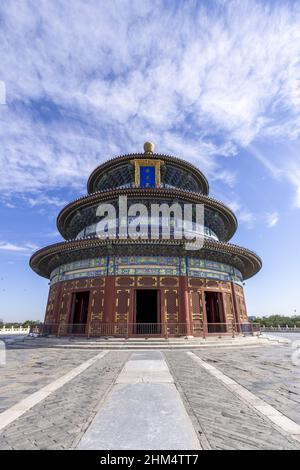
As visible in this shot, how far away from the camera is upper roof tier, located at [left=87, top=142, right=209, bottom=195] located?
21.7m

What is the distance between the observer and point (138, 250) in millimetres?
16250

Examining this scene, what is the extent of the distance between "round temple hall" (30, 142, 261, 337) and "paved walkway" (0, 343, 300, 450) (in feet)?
27.2

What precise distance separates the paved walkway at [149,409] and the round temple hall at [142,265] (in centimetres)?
830

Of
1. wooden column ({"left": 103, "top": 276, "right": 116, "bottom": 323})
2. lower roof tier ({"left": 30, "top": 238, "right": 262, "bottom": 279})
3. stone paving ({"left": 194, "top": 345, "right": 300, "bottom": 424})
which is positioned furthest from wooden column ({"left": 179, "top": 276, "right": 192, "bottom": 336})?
stone paving ({"left": 194, "top": 345, "right": 300, "bottom": 424})

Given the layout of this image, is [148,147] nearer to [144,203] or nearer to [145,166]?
[145,166]

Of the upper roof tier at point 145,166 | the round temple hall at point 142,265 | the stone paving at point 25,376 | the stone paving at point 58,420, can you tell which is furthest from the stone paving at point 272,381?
the upper roof tier at point 145,166

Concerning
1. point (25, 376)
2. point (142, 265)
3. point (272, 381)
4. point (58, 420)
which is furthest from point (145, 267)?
point (58, 420)

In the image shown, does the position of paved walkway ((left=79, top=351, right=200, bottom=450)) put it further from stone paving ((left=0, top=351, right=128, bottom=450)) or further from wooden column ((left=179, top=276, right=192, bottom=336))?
wooden column ((left=179, top=276, right=192, bottom=336))

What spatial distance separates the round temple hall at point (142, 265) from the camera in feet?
50.6

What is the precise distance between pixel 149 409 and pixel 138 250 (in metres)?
12.5

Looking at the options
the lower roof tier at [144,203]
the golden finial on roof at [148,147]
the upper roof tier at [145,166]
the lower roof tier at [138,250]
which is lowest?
the lower roof tier at [138,250]

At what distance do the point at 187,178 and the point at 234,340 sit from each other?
14.1 metres

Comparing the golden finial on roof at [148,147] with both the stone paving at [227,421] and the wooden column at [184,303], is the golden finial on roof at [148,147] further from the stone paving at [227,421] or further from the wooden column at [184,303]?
the stone paving at [227,421]
